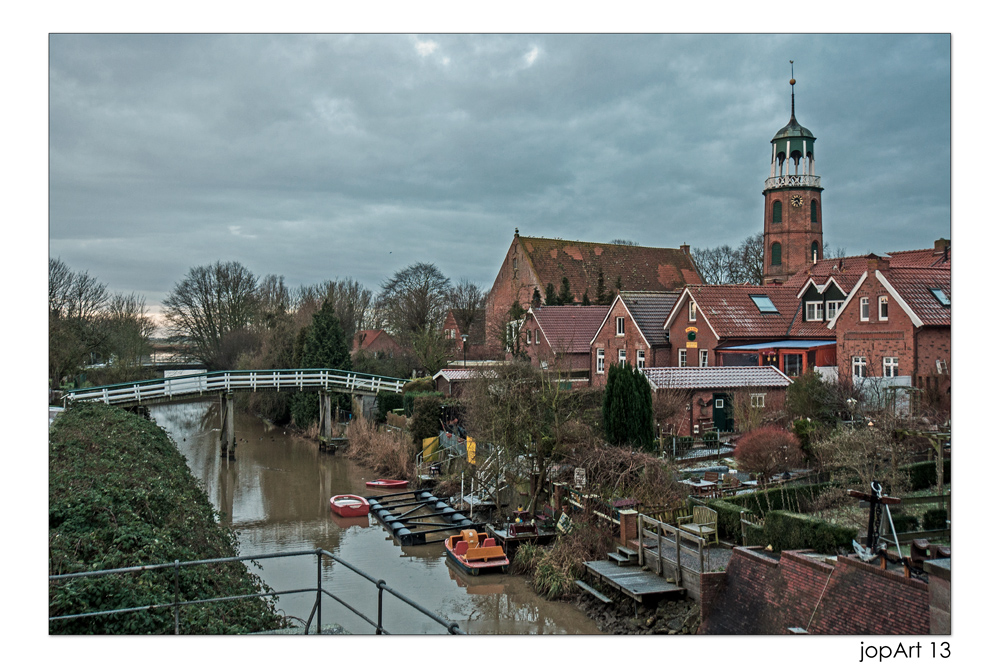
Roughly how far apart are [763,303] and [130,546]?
86.4ft

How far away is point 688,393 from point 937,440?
10.8 meters

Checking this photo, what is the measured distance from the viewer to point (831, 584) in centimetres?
914

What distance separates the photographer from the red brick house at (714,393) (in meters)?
24.2

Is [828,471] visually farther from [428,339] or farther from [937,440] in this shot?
[428,339]

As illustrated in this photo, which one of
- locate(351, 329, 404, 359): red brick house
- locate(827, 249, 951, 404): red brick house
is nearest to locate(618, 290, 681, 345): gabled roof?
locate(827, 249, 951, 404): red brick house

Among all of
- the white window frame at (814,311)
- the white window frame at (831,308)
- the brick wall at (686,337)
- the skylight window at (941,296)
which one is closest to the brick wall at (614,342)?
the brick wall at (686,337)

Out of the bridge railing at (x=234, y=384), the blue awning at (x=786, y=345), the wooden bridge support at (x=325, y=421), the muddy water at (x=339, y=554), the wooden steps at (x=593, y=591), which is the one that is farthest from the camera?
the wooden bridge support at (x=325, y=421)

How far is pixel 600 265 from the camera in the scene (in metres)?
49.4

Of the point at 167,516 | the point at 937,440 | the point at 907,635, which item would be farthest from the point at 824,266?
the point at 167,516

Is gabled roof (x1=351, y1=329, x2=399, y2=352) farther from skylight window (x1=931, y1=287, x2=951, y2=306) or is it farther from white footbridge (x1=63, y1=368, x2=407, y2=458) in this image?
skylight window (x1=931, y1=287, x2=951, y2=306)

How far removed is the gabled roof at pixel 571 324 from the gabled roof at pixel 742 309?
761 centimetres

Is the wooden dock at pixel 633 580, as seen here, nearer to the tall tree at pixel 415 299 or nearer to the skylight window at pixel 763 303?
the skylight window at pixel 763 303

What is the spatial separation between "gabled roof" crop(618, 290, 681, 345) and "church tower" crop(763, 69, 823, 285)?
736cm

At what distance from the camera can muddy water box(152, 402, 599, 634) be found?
1289cm
